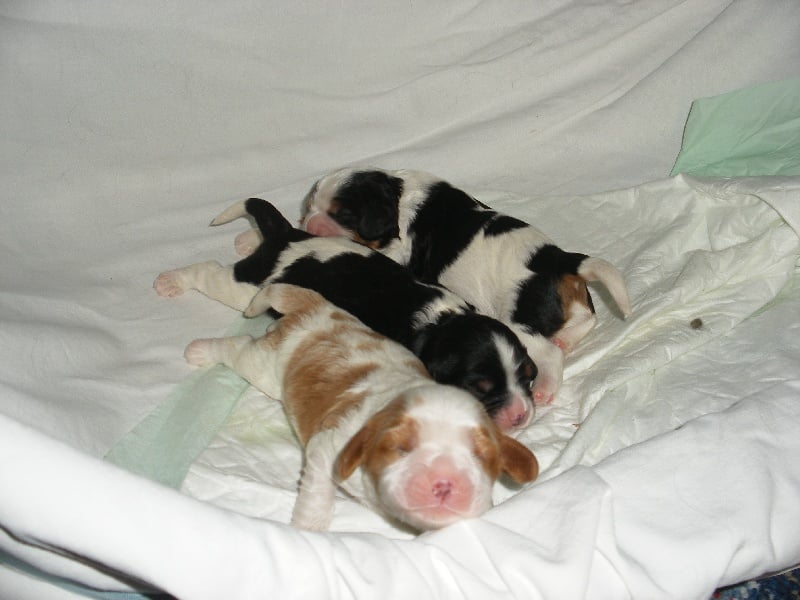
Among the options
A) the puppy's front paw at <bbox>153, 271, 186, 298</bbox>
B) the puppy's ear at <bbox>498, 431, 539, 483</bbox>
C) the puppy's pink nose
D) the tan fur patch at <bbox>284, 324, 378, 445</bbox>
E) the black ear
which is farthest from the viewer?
the black ear

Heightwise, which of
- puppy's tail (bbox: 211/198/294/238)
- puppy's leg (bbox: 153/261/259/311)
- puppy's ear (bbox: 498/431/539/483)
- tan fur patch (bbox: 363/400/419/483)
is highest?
puppy's tail (bbox: 211/198/294/238)

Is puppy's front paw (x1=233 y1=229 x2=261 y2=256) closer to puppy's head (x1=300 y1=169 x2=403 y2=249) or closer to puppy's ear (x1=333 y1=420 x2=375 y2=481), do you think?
puppy's head (x1=300 y1=169 x2=403 y2=249)

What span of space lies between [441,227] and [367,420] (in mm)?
1688

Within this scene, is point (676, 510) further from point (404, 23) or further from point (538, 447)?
point (404, 23)

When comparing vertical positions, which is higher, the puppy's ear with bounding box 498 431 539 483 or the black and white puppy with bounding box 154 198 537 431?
the black and white puppy with bounding box 154 198 537 431

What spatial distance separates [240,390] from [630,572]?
187 cm

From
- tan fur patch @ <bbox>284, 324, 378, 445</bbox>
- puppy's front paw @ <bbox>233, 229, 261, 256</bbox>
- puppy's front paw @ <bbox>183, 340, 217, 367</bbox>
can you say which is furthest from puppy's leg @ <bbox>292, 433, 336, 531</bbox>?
puppy's front paw @ <bbox>233, 229, 261, 256</bbox>

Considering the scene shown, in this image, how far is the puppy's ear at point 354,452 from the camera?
259cm

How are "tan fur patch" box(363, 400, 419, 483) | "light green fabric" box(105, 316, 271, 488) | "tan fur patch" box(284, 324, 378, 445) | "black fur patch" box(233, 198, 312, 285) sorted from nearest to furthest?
"tan fur patch" box(363, 400, 419, 483) → "tan fur patch" box(284, 324, 378, 445) → "light green fabric" box(105, 316, 271, 488) → "black fur patch" box(233, 198, 312, 285)

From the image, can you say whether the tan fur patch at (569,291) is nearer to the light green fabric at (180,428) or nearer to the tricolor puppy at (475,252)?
the tricolor puppy at (475,252)

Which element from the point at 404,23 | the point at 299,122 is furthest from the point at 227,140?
the point at 404,23

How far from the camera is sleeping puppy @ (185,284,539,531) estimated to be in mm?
2506

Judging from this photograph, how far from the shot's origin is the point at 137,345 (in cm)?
378

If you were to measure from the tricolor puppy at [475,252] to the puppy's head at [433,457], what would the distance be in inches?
38.7
